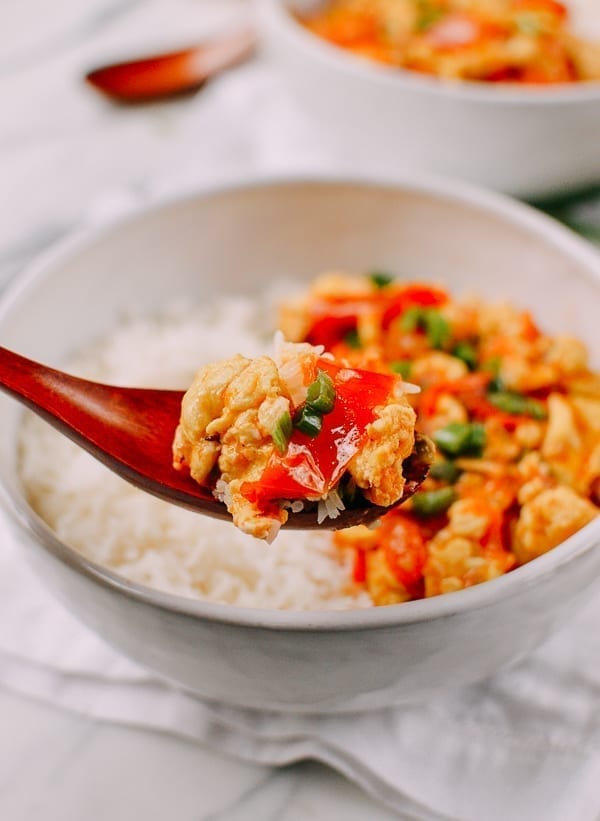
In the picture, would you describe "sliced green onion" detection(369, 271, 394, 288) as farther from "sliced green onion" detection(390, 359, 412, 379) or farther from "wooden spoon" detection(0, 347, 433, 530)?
"wooden spoon" detection(0, 347, 433, 530)

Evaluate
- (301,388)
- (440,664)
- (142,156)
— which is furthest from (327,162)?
(440,664)

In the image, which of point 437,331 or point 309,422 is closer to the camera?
point 309,422

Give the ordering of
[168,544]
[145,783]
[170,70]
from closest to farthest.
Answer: [145,783] < [168,544] < [170,70]

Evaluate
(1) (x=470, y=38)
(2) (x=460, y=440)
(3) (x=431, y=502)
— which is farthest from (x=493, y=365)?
(1) (x=470, y=38)

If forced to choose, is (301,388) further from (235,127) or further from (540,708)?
(235,127)

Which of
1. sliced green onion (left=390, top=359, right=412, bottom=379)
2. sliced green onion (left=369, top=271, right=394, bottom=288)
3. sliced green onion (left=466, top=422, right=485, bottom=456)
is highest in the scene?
sliced green onion (left=369, top=271, right=394, bottom=288)

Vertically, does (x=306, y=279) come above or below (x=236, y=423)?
below

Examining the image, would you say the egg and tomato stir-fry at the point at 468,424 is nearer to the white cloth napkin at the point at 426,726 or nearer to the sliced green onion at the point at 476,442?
the sliced green onion at the point at 476,442

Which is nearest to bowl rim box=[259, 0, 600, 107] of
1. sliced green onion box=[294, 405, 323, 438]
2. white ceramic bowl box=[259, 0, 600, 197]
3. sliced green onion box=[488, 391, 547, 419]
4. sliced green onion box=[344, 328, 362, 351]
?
white ceramic bowl box=[259, 0, 600, 197]

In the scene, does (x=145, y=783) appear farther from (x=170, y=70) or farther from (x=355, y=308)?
(x=170, y=70)
